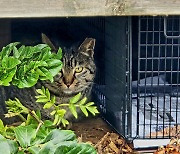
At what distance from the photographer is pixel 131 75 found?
217 centimetres

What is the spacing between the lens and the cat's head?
246 cm

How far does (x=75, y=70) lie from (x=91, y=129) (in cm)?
29

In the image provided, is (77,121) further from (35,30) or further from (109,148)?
(35,30)

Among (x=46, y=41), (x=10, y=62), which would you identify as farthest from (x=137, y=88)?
(x=10, y=62)

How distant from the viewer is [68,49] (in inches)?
101

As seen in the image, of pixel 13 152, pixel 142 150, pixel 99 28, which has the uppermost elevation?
pixel 99 28

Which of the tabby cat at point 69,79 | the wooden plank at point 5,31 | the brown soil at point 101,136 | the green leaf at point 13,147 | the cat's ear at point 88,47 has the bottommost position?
the brown soil at point 101,136

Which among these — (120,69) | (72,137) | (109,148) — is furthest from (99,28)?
(72,137)

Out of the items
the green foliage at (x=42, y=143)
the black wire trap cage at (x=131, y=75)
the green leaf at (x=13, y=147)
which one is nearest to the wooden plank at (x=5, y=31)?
the black wire trap cage at (x=131, y=75)

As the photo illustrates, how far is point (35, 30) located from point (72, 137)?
1.69m

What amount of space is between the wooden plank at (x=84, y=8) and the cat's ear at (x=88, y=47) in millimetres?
745

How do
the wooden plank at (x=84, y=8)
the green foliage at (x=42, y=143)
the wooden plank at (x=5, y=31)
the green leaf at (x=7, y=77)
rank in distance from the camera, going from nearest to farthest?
the green foliage at (x=42, y=143), the green leaf at (x=7, y=77), the wooden plank at (x=84, y=8), the wooden plank at (x=5, y=31)

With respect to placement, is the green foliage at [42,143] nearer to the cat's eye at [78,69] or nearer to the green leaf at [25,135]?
the green leaf at [25,135]

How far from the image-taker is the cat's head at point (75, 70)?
2465mm
